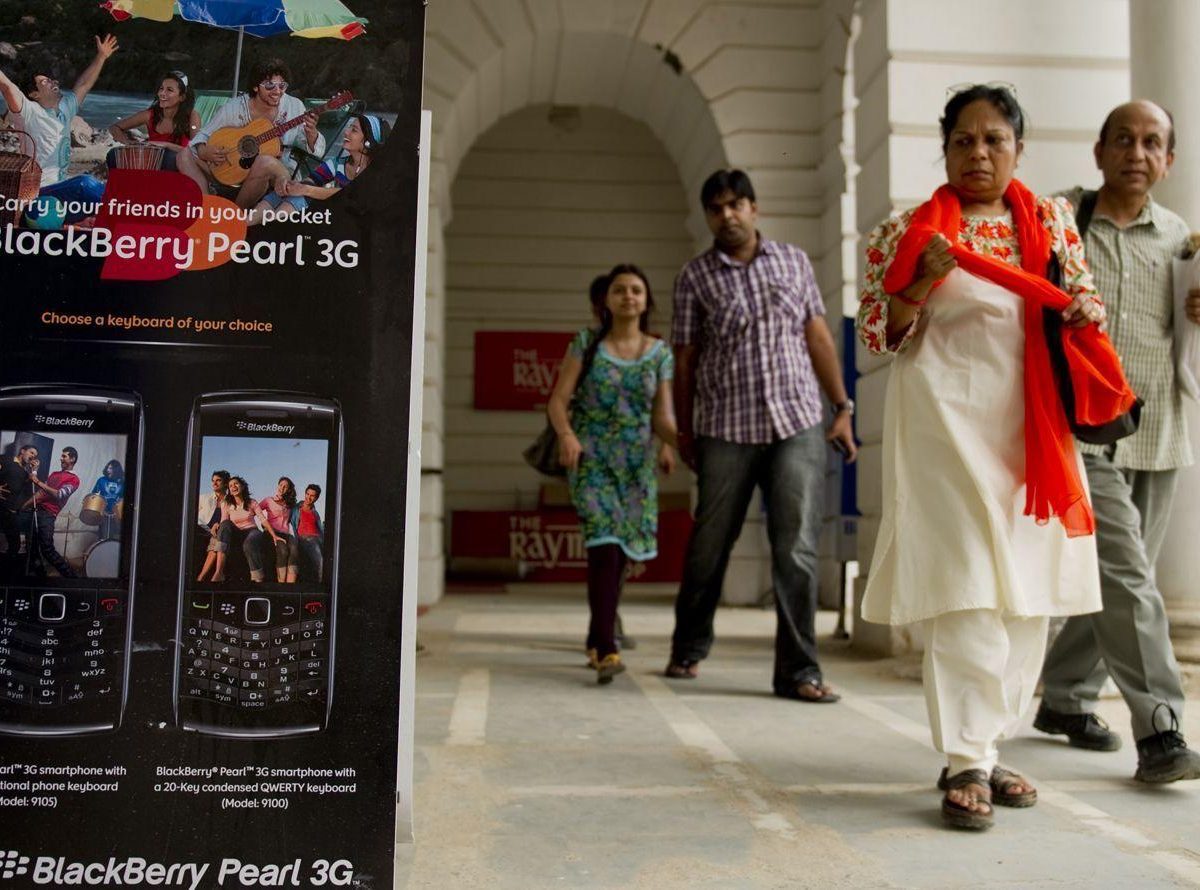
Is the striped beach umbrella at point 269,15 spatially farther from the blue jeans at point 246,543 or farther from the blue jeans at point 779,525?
the blue jeans at point 779,525

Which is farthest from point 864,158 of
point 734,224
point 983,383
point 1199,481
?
point 983,383

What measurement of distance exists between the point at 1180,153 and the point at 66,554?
14.3 ft

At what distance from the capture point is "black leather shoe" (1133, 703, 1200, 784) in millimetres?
2805

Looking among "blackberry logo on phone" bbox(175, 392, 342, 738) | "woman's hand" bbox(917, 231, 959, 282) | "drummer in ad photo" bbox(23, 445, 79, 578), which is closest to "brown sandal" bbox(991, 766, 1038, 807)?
"woman's hand" bbox(917, 231, 959, 282)

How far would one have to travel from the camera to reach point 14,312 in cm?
180

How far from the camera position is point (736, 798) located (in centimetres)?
271

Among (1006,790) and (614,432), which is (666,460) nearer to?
(614,432)

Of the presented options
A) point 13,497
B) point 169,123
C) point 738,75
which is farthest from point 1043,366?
point 738,75

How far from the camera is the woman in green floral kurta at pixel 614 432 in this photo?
468 centimetres

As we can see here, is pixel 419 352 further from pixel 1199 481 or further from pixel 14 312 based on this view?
pixel 1199 481

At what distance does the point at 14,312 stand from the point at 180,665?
60 centimetres

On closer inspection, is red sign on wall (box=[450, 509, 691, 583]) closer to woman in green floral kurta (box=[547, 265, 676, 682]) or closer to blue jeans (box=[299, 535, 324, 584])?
woman in green floral kurta (box=[547, 265, 676, 682])

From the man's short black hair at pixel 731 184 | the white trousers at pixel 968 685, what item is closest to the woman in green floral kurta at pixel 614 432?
the man's short black hair at pixel 731 184

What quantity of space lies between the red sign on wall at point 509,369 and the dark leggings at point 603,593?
9.28m
